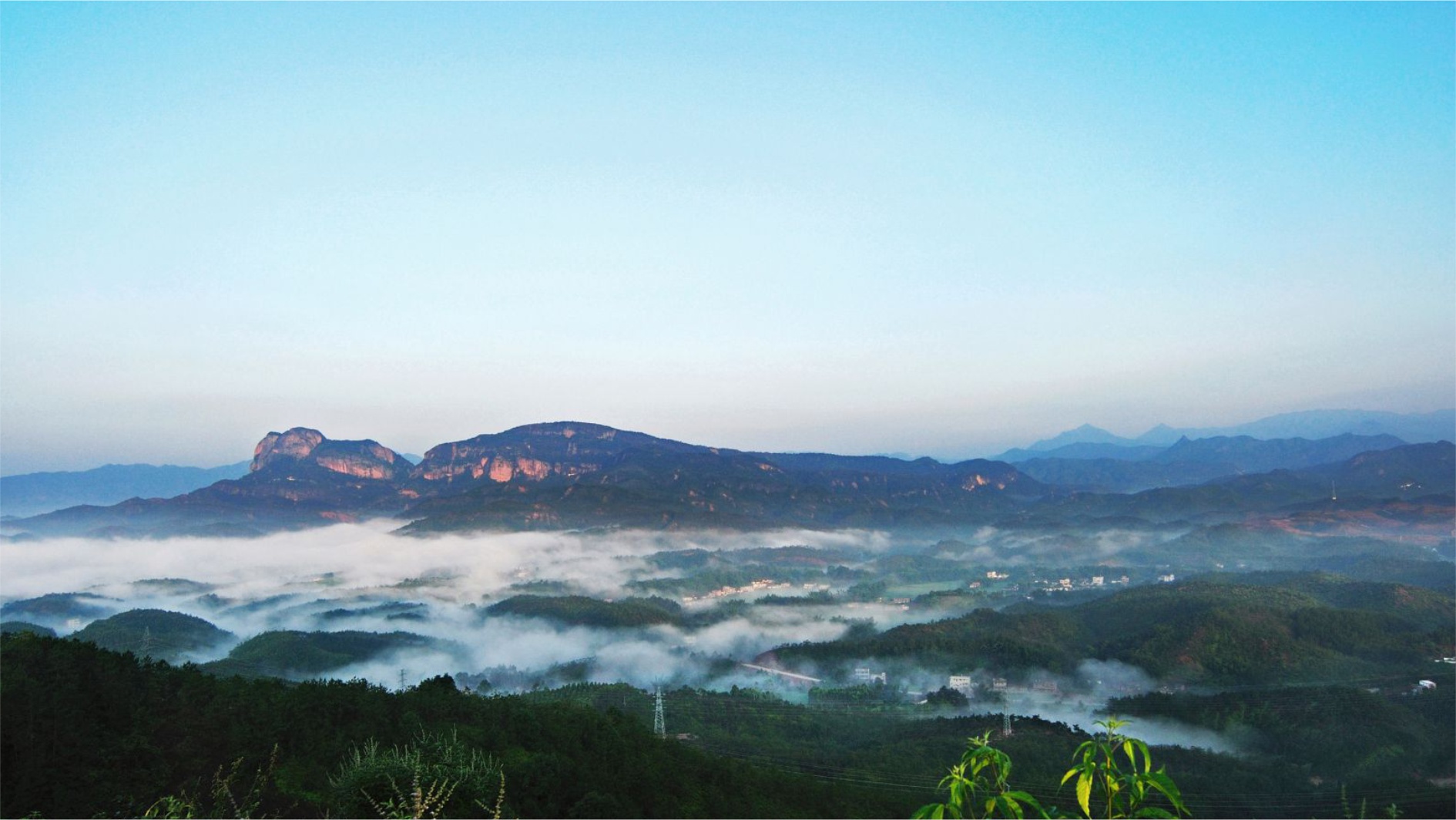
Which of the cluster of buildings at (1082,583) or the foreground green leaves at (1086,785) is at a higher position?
the foreground green leaves at (1086,785)

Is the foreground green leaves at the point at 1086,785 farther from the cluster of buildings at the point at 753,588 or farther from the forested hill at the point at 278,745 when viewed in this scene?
the cluster of buildings at the point at 753,588

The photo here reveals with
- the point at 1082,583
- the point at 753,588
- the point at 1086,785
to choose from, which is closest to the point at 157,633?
the point at 1086,785

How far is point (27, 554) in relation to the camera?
173125mm

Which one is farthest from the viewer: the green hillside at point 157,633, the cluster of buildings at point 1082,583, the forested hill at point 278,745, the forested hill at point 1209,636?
the cluster of buildings at point 1082,583

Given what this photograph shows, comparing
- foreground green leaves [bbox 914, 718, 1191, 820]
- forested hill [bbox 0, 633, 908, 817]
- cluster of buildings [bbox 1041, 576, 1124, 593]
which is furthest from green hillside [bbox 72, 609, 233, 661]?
cluster of buildings [bbox 1041, 576, 1124, 593]

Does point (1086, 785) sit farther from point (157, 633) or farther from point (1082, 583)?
point (1082, 583)

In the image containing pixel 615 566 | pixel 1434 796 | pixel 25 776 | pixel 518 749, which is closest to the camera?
pixel 25 776

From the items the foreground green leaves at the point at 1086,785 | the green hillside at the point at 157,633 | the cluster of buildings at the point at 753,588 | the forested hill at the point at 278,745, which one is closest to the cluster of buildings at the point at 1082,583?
the cluster of buildings at the point at 753,588

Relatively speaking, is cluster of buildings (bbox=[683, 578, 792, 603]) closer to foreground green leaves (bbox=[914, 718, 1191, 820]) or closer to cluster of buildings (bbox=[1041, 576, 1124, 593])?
cluster of buildings (bbox=[1041, 576, 1124, 593])

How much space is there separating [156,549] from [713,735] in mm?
177695

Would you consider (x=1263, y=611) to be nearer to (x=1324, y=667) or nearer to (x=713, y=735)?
(x=1324, y=667)

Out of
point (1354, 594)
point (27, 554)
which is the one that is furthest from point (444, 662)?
point (27, 554)

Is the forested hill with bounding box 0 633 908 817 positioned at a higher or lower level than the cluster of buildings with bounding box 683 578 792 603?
higher

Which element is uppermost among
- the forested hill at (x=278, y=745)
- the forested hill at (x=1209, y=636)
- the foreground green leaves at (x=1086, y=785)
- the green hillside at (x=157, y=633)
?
the foreground green leaves at (x=1086, y=785)
